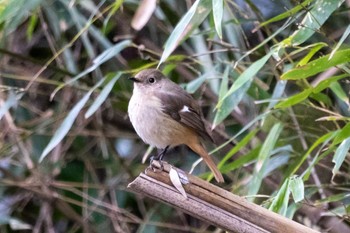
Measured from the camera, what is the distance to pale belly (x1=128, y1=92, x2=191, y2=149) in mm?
3477

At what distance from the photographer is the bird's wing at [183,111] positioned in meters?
3.54

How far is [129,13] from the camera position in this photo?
4.94 m

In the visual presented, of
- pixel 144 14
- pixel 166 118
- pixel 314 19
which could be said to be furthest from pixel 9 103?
pixel 314 19

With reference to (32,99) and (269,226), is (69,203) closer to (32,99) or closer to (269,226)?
(32,99)

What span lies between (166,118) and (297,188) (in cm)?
78

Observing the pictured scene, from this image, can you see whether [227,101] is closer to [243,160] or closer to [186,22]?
[243,160]

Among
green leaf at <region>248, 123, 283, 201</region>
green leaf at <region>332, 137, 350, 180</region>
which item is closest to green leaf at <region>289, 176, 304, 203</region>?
green leaf at <region>332, 137, 350, 180</region>

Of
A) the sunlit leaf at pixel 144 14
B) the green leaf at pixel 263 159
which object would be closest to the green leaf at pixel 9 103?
the sunlit leaf at pixel 144 14

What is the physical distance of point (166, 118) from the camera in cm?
353

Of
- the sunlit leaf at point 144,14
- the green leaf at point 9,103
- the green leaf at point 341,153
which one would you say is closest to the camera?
the green leaf at point 341,153

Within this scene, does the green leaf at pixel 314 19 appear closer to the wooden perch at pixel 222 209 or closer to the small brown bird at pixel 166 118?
the small brown bird at pixel 166 118

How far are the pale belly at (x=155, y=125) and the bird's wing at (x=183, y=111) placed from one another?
0.02 m

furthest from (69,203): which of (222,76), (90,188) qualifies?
(222,76)

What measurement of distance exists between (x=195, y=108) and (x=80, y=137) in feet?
5.39
